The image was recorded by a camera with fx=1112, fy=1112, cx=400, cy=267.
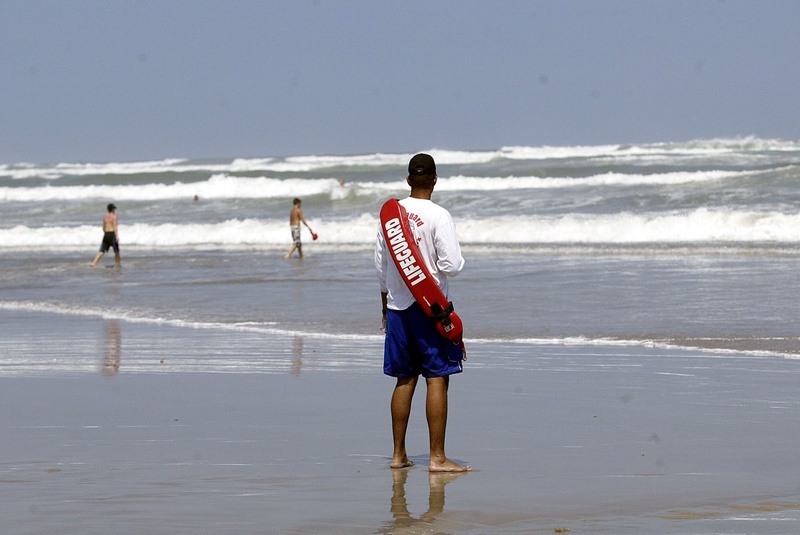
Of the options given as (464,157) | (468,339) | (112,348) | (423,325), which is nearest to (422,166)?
(423,325)

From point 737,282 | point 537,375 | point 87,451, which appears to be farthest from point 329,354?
point 737,282

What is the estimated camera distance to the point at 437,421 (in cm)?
516

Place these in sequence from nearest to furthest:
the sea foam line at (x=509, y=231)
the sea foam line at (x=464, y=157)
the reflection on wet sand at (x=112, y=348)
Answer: the reflection on wet sand at (x=112, y=348) → the sea foam line at (x=509, y=231) → the sea foam line at (x=464, y=157)

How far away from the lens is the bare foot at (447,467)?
198 inches

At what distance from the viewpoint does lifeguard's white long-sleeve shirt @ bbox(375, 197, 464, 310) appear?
5035 mm

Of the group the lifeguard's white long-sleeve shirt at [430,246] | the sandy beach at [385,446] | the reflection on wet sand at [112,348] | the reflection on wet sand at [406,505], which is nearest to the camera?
the reflection on wet sand at [406,505]

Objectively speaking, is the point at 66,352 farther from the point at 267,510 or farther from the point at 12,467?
the point at 267,510

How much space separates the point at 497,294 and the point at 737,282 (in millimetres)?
3035

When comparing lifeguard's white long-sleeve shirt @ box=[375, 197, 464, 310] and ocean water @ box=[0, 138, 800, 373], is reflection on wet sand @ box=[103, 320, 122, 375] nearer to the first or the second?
ocean water @ box=[0, 138, 800, 373]

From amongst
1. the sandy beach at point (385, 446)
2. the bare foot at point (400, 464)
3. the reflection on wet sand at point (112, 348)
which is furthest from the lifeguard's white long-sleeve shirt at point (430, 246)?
the reflection on wet sand at point (112, 348)

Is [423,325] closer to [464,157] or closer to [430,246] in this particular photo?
[430,246]

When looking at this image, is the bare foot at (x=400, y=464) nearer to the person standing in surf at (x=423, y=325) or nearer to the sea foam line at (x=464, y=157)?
the person standing in surf at (x=423, y=325)

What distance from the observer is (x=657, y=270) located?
52.2 ft

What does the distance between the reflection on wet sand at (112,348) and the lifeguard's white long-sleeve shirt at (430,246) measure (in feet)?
12.5
